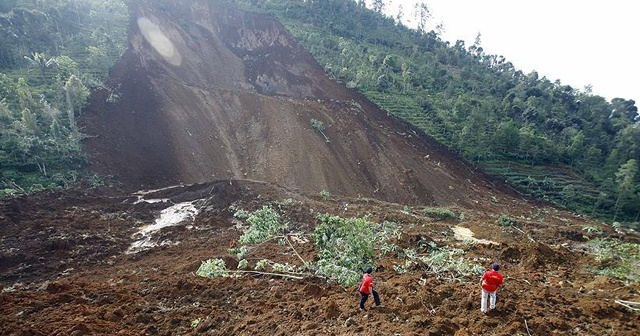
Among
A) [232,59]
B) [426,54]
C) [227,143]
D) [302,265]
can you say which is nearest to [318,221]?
[302,265]

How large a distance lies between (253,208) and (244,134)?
12115mm

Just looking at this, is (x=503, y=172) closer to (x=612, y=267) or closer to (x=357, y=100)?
(x=357, y=100)

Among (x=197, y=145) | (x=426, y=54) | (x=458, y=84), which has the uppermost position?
(x=426, y=54)

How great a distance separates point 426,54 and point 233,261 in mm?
50508

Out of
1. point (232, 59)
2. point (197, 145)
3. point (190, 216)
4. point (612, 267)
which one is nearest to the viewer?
point (612, 267)

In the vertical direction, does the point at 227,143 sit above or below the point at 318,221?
above

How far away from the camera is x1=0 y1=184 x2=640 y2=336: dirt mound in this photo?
640 cm

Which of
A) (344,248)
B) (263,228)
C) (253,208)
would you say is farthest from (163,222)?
(344,248)

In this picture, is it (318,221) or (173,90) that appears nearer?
(318,221)

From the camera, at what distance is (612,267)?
968cm

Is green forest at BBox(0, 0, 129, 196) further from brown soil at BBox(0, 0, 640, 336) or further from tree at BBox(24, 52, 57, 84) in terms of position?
brown soil at BBox(0, 0, 640, 336)

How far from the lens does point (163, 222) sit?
15.9 meters

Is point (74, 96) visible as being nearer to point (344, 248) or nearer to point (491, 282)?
point (344, 248)

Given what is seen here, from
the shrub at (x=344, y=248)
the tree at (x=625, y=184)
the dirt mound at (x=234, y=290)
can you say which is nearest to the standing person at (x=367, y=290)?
the dirt mound at (x=234, y=290)
